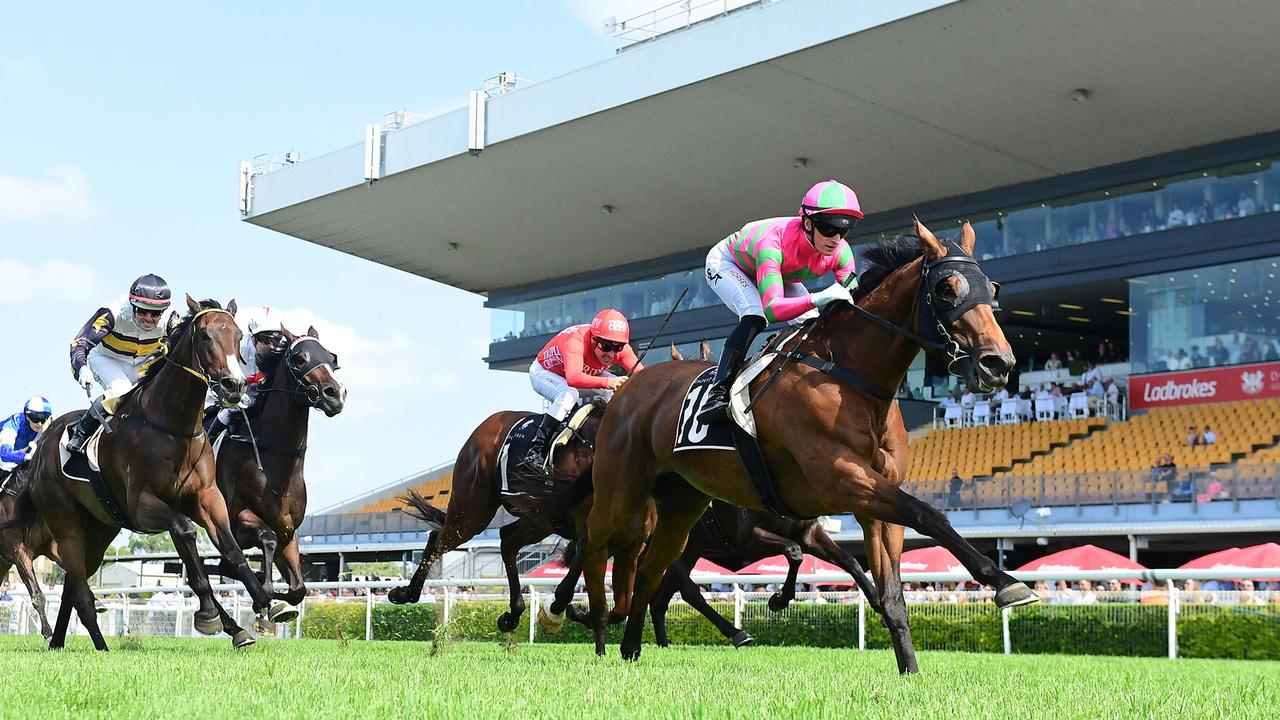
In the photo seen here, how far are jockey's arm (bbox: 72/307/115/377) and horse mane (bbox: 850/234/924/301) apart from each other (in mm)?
4877

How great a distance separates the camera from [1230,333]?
22797mm

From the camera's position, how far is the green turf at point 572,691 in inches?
144

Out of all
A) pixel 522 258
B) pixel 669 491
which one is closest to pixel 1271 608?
pixel 669 491

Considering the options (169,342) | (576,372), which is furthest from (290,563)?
(576,372)

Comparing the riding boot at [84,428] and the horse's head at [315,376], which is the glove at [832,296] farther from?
the riding boot at [84,428]

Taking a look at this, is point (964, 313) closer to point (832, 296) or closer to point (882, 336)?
point (882, 336)

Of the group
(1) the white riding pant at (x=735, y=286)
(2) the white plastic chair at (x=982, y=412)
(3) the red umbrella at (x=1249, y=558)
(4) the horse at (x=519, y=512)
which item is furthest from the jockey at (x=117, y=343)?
(2) the white plastic chair at (x=982, y=412)

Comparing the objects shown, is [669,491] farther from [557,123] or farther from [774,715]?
[557,123]

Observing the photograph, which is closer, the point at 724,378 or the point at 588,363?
the point at 724,378

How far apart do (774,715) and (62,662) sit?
380cm

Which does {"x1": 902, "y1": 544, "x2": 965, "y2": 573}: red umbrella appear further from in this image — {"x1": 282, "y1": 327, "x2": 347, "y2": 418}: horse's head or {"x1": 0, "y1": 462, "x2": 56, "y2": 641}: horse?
{"x1": 0, "y1": 462, "x2": 56, "y2": 641}: horse

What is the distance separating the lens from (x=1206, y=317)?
23.3 metres

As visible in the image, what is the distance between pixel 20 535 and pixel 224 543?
5407 mm

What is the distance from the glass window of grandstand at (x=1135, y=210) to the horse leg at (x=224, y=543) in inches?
786
